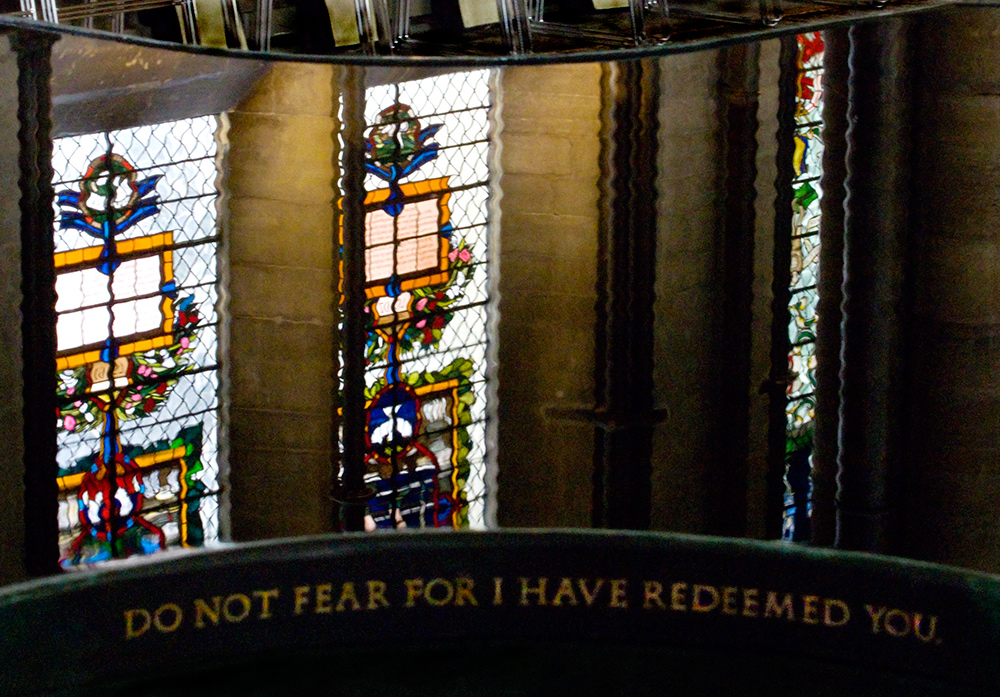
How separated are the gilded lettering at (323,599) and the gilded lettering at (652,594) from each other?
1028mm

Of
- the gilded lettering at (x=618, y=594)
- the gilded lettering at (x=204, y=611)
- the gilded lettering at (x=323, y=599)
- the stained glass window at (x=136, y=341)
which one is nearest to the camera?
the stained glass window at (x=136, y=341)

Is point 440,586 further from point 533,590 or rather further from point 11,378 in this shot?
point 11,378

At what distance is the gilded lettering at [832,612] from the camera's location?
512 cm

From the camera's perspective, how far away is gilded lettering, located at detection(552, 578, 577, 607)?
17.1 ft

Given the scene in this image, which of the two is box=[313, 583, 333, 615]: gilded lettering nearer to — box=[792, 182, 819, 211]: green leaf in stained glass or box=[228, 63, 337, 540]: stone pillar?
box=[228, 63, 337, 540]: stone pillar

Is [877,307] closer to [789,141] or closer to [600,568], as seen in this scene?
[789,141]

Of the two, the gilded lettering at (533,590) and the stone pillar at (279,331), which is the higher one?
the stone pillar at (279,331)

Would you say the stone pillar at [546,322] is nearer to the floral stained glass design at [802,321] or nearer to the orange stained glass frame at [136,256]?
the floral stained glass design at [802,321]

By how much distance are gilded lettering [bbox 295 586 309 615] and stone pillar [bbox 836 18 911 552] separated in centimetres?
174

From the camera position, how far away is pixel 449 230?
212 inches

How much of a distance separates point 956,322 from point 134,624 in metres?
2.90

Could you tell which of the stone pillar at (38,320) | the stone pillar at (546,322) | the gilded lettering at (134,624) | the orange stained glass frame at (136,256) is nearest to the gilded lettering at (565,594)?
the stone pillar at (546,322)

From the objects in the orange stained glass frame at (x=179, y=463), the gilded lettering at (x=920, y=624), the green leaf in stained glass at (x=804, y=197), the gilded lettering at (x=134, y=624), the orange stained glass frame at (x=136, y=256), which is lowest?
the gilded lettering at (x=920, y=624)

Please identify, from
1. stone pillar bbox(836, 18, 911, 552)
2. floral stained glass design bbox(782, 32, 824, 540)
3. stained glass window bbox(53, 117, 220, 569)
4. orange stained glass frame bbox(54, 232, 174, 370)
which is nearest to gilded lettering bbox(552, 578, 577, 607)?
floral stained glass design bbox(782, 32, 824, 540)
